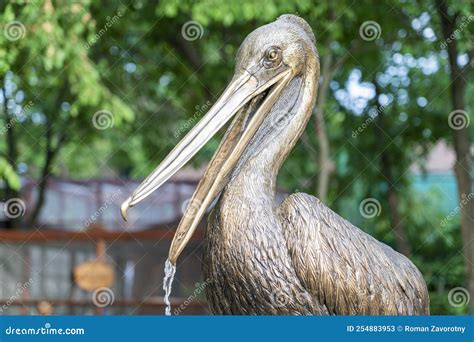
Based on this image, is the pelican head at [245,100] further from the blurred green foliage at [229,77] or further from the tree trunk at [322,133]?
the tree trunk at [322,133]

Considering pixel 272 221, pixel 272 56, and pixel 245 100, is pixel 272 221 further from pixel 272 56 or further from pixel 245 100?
pixel 272 56

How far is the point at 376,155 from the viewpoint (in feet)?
43.2

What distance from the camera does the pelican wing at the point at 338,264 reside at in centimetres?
512

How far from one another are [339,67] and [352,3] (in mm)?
1289

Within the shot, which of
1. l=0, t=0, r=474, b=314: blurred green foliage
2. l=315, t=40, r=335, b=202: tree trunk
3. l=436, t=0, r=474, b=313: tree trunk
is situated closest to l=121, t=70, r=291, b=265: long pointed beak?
l=0, t=0, r=474, b=314: blurred green foliage

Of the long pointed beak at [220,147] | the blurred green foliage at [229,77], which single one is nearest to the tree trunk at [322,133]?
the blurred green foliage at [229,77]

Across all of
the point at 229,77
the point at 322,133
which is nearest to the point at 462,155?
the point at 322,133

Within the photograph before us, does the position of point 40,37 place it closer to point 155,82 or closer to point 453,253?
point 155,82

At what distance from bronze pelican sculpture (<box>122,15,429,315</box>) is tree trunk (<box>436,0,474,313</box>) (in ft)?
16.6

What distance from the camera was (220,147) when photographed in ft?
17.9

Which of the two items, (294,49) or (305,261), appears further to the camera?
(294,49)

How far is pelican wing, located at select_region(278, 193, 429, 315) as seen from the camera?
16.8 ft

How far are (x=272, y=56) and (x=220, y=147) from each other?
637mm

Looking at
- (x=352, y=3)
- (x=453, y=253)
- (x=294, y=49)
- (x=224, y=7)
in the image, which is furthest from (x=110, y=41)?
(x=294, y=49)
